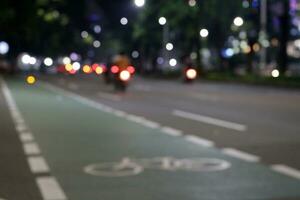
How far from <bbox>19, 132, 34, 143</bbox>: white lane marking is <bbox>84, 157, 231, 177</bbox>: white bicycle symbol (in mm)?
3359

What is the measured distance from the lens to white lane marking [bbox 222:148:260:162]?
35.9ft

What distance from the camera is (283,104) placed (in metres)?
25.4

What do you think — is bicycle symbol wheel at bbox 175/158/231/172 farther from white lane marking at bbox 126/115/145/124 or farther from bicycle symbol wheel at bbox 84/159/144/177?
white lane marking at bbox 126/115/145/124

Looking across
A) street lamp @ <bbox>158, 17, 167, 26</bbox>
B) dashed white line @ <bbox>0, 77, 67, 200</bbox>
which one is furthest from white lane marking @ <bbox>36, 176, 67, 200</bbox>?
street lamp @ <bbox>158, 17, 167, 26</bbox>

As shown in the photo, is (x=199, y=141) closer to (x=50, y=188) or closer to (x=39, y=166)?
(x=39, y=166)

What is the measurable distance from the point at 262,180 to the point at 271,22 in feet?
195

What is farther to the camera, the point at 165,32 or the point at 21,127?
the point at 165,32

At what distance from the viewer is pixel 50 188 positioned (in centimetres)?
845

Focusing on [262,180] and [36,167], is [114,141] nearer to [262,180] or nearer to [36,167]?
[36,167]

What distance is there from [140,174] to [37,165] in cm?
167

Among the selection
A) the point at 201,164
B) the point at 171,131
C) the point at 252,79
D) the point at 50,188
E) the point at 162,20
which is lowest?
the point at 252,79

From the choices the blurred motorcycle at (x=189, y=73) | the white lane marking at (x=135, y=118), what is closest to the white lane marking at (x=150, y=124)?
the white lane marking at (x=135, y=118)

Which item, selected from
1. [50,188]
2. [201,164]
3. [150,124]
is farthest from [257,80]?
[50,188]

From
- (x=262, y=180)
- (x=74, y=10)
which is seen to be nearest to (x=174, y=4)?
(x=74, y=10)
